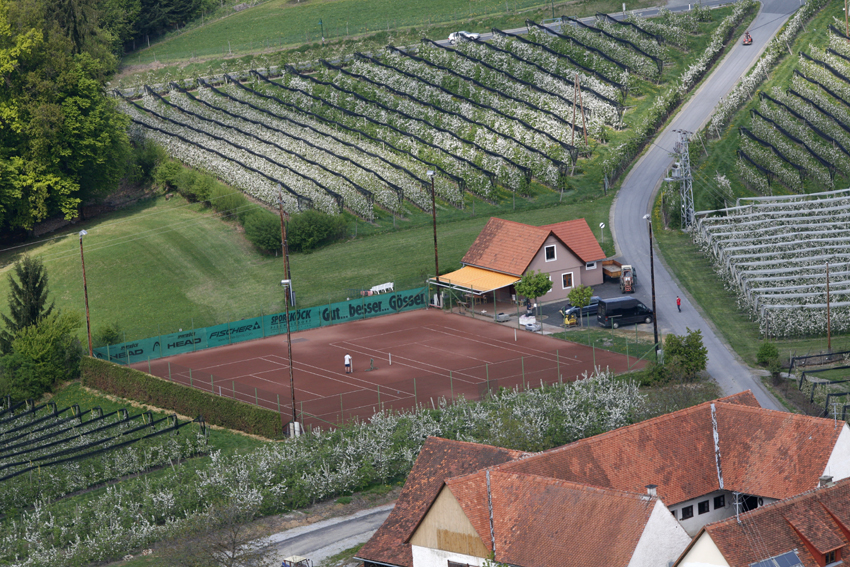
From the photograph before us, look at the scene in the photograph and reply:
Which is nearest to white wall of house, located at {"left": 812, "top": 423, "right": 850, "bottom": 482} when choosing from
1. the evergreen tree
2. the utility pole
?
the utility pole

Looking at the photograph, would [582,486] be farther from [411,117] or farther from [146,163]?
[411,117]

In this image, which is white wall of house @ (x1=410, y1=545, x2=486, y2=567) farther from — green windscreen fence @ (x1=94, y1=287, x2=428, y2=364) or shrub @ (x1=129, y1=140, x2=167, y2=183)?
shrub @ (x1=129, y1=140, x2=167, y2=183)

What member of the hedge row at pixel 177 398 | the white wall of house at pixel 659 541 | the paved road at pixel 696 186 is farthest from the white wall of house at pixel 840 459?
the hedge row at pixel 177 398

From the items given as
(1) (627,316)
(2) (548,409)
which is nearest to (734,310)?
(1) (627,316)

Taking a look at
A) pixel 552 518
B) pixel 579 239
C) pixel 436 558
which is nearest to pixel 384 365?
pixel 579 239

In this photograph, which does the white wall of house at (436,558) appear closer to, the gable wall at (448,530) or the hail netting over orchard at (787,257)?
the gable wall at (448,530)

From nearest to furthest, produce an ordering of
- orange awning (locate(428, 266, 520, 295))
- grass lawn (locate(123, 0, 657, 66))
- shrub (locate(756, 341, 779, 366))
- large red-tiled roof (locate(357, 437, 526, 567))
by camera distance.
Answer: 1. large red-tiled roof (locate(357, 437, 526, 567))
2. shrub (locate(756, 341, 779, 366))
3. orange awning (locate(428, 266, 520, 295))
4. grass lawn (locate(123, 0, 657, 66))

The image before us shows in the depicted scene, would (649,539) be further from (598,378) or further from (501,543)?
(598,378)
